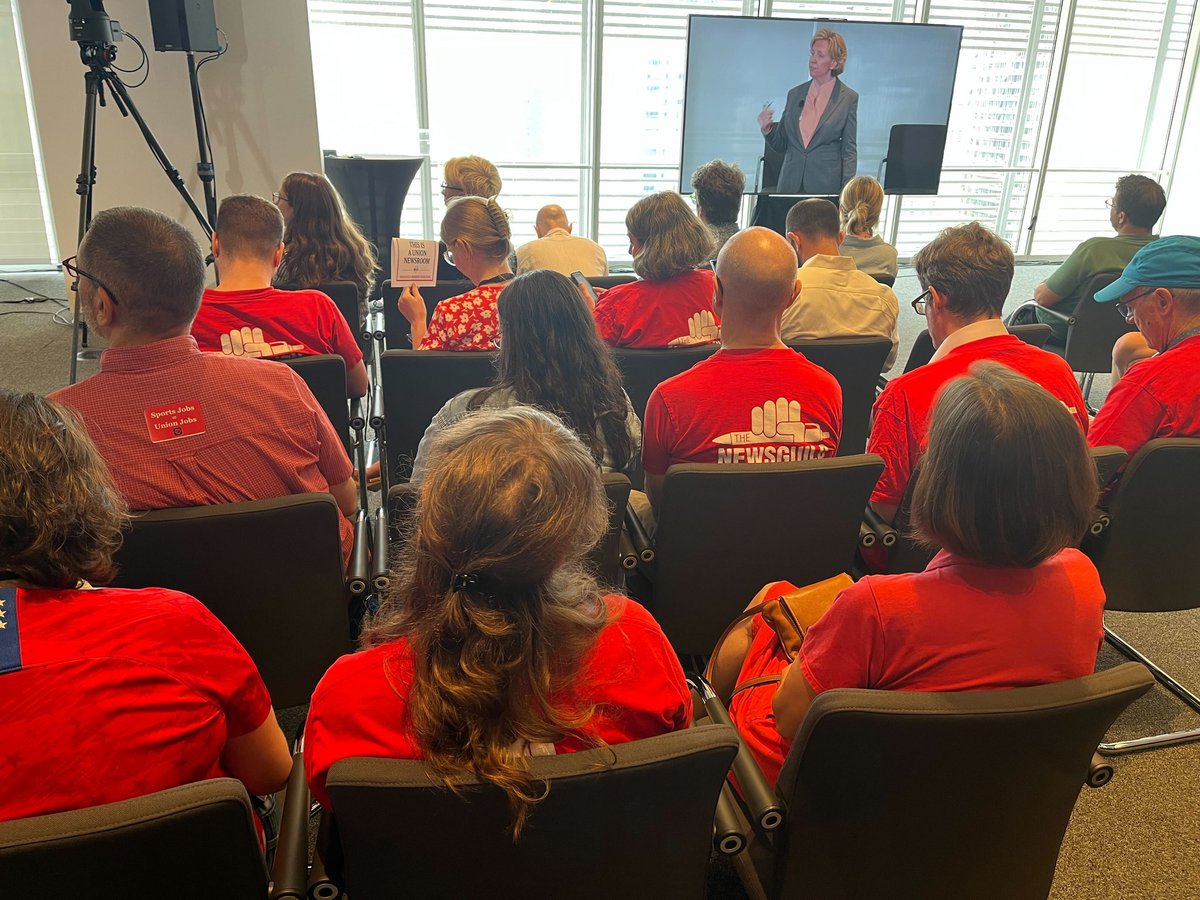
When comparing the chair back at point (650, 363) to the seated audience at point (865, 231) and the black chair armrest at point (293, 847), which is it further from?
the seated audience at point (865, 231)

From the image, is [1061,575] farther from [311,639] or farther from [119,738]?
[311,639]

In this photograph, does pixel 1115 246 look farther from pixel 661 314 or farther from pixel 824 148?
pixel 824 148

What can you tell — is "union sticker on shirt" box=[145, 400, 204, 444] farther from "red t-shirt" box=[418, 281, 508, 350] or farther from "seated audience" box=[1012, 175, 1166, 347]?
"seated audience" box=[1012, 175, 1166, 347]

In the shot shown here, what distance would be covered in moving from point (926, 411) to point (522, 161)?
19.3 ft

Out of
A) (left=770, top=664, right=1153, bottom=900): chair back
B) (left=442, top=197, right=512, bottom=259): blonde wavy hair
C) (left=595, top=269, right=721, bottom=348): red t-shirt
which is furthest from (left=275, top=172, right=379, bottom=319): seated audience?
Result: (left=770, top=664, right=1153, bottom=900): chair back

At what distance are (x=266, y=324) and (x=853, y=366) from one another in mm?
1880

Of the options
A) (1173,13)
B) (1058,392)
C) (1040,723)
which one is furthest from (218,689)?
(1173,13)

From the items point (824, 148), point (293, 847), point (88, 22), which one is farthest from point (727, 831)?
point (824, 148)

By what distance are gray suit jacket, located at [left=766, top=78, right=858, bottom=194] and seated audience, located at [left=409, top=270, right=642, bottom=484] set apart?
489cm


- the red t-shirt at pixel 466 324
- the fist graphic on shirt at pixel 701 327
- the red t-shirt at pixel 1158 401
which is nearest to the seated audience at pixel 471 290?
the red t-shirt at pixel 466 324

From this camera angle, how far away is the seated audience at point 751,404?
1913mm

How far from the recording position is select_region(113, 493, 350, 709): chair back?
4.57 feet

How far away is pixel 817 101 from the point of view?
622 centimetres

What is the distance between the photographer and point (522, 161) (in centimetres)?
A: 710
